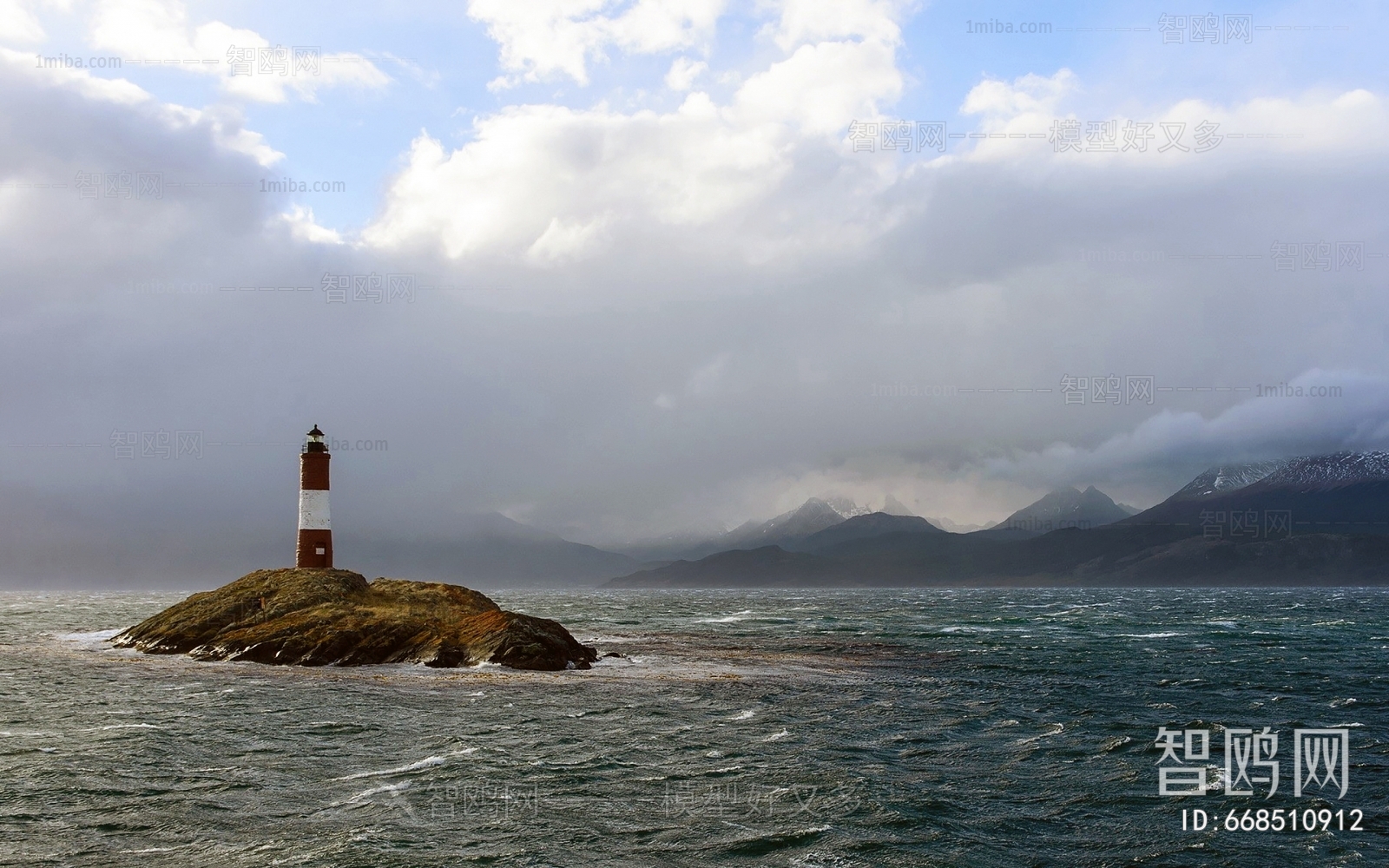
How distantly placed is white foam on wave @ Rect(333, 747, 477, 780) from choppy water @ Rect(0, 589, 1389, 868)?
21 cm

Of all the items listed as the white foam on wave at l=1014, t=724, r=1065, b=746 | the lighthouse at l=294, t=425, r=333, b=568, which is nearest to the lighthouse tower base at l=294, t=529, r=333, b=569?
the lighthouse at l=294, t=425, r=333, b=568

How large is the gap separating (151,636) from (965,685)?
4174 cm

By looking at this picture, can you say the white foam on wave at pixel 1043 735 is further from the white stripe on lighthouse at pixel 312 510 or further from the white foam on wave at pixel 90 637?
the white foam on wave at pixel 90 637

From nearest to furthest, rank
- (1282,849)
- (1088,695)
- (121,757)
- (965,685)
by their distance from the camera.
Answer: (1282,849) → (121,757) → (1088,695) → (965,685)

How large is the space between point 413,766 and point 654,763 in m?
5.58

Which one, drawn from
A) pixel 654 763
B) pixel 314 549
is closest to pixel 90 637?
pixel 314 549

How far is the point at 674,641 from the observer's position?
191ft

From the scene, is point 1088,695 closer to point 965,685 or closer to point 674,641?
point 965,685

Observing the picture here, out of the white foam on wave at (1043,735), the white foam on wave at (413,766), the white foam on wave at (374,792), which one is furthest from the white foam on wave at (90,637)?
the white foam on wave at (1043,735)

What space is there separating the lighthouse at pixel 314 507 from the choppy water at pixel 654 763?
12.6m

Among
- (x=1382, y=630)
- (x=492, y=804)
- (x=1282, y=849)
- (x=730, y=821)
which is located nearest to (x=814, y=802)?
(x=730, y=821)

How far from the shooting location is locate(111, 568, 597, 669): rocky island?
4212cm

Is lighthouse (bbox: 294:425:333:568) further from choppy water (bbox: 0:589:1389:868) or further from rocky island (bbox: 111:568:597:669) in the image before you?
choppy water (bbox: 0:589:1389:868)

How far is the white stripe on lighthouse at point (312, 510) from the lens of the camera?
56.8 metres
